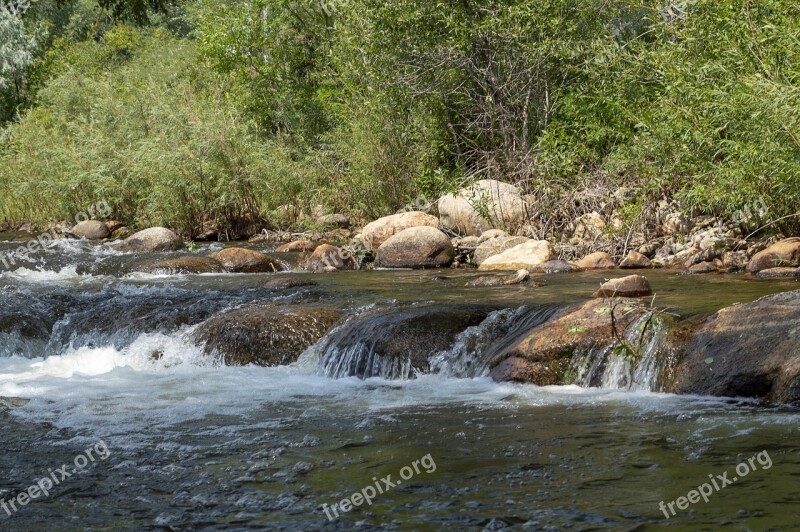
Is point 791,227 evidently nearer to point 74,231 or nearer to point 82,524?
point 82,524

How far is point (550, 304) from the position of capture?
28.4 feet

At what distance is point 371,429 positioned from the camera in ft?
19.5

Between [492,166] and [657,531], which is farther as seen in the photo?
[492,166]

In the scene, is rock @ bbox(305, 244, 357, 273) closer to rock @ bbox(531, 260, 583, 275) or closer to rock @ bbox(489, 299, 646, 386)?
rock @ bbox(531, 260, 583, 275)

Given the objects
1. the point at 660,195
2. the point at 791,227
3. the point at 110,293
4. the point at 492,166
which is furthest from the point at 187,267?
the point at 791,227

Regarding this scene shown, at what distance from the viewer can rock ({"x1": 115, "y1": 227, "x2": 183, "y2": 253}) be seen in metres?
17.1

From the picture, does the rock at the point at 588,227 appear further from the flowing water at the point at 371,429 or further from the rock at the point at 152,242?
the rock at the point at 152,242

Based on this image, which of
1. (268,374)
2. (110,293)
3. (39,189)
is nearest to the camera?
(268,374)

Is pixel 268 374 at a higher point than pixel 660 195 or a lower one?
lower

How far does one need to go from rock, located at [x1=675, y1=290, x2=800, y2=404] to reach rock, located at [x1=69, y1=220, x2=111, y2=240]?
51.6 feet

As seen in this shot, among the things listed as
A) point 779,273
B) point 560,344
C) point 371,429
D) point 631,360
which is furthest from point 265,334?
point 779,273

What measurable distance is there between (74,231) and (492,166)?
9.91 m

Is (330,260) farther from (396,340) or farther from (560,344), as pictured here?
(560,344)

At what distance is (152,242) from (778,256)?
10.8 meters
